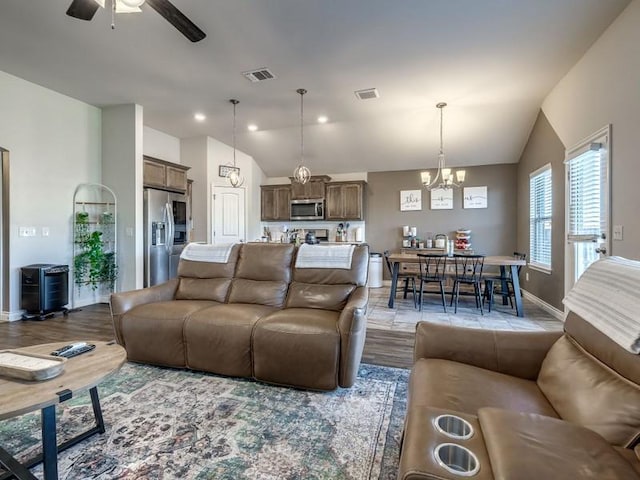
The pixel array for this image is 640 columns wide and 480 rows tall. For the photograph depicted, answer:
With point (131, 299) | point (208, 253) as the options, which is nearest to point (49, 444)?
point (131, 299)

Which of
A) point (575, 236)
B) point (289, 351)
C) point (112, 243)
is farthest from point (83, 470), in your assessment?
point (575, 236)

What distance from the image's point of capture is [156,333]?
251 centimetres

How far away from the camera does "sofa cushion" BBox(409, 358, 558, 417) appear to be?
1291 millimetres

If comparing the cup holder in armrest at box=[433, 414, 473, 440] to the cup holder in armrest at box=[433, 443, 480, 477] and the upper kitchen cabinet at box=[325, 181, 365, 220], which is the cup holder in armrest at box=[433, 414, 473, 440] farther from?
the upper kitchen cabinet at box=[325, 181, 365, 220]

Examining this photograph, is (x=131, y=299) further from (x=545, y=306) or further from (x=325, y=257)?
(x=545, y=306)

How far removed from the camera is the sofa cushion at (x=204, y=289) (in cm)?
301

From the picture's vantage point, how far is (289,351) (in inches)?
86.6

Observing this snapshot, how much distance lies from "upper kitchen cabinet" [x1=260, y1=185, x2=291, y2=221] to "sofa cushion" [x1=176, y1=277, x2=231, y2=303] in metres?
4.26

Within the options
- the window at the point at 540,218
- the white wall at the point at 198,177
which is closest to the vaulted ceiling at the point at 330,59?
the white wall at the point at 198,177

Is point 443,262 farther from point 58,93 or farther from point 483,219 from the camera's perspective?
point 58,93

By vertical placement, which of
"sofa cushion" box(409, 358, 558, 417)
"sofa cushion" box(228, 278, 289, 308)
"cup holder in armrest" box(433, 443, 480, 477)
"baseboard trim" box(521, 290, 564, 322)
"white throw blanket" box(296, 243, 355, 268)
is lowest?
"baseboard trim" box(521, 290, 564, 322)

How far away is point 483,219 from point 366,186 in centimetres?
249

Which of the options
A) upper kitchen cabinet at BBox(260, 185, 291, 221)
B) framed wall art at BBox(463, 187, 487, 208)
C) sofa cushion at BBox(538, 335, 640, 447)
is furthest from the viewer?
upper kitchen cabinet at BBox(260, 185, 291, 221)

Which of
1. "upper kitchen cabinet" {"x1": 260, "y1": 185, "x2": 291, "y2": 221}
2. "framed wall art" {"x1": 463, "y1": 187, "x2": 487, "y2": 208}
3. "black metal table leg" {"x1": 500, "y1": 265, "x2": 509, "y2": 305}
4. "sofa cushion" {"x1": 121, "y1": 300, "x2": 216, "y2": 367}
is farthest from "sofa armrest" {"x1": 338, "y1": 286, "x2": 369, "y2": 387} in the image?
"upper kitchen cabinet" {"x1": 260, "y1": 185, "x2": 291, "y2": 221}
